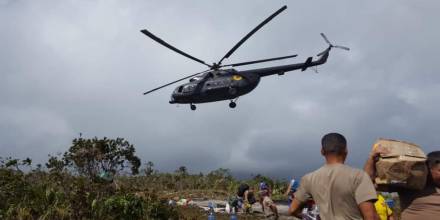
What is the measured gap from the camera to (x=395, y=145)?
378 cm

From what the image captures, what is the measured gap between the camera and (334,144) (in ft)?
12.5

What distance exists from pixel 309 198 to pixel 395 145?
77 centimetres

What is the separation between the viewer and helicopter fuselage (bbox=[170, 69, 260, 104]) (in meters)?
24.2

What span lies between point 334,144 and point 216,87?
20395 mm

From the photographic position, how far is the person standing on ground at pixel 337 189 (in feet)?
11.5

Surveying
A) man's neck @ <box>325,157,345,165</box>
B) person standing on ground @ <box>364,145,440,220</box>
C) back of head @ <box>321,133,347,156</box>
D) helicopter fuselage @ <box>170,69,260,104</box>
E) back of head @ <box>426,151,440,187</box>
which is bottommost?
person standing on ground @ <box>364,145,440,220</box>

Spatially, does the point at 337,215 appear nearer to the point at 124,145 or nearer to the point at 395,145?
the point at 395,145

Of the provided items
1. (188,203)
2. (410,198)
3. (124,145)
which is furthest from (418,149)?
(124,145)

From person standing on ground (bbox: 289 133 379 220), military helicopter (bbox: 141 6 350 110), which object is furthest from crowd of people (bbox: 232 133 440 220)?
military helicopter (bbox: 141 6 350 110)

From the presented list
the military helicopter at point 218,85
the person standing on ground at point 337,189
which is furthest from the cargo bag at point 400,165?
the military helicopter at point 218,85

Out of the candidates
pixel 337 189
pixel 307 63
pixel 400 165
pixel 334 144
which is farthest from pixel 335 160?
pixel 307 63

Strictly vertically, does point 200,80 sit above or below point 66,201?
above

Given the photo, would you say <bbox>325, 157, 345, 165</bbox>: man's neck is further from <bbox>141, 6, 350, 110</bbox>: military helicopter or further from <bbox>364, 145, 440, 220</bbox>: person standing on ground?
<bbox>141, 6, 350, 110</bbox>: military helicopter

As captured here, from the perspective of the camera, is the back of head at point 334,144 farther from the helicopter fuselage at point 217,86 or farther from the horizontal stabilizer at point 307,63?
the horizontal stabilizer at point 307,63
